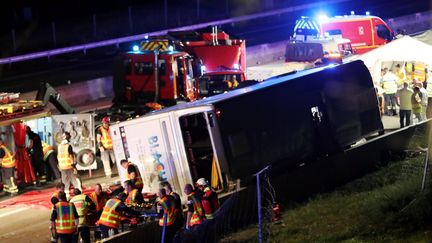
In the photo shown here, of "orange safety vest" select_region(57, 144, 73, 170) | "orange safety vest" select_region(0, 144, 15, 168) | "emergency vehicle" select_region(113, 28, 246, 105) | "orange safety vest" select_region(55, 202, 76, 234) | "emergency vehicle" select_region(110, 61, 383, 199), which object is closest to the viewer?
"orange safety vest" select_region(55, 202, 76, 234)

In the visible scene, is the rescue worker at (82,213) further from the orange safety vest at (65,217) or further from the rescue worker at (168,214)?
the rescue worker at (168,214)

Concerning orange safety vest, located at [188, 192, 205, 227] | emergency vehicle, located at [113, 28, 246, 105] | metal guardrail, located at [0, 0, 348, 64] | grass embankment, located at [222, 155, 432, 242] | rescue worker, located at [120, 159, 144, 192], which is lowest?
grass embankment, located at [222, 155, 432, 242]

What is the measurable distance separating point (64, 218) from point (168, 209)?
5.66 ft

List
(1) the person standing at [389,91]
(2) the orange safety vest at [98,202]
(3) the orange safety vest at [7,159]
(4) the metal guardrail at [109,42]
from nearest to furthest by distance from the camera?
1. (2) the orange safety vest at [98,202]
2. (3) the orange safety vest at [7,159]
3. (1) the person standing at [389,91]
4. (4) the metal guardrail at [109,42]

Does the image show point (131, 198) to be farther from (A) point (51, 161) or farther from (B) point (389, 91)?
(B) point (389, 91)

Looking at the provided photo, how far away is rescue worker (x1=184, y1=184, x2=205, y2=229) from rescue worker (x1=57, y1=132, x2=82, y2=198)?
5450 mm

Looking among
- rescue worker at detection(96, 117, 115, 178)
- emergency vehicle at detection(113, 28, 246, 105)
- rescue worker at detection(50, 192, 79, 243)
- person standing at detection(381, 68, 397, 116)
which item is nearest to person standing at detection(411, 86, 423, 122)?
person standing at detection(381, 68, 397, 116)

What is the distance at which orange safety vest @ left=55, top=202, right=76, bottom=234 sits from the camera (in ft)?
42.0

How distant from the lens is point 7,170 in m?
18.2

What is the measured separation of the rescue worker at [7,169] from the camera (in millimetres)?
18016

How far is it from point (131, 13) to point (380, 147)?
26072 mm

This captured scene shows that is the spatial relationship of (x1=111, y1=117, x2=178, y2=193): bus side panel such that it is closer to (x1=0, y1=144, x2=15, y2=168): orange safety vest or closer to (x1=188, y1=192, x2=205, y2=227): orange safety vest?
(x1=188, y1=192, x2=205, y2=227): orange safety vest

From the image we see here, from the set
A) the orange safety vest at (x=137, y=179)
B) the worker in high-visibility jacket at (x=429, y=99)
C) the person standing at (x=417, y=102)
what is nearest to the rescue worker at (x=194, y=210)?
the orange safety vest at (x=137, y=179)

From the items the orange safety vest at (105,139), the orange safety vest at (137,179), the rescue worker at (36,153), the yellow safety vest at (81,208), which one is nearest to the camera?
the yellow safety vest at (81,208)
